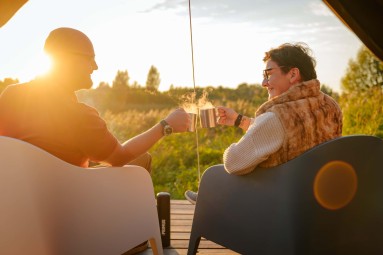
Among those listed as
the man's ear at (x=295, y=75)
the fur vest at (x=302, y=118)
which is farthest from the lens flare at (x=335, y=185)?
the man's ear at (x=295, y=75)

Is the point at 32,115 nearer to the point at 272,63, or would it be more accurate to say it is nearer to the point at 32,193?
the point at 32,193

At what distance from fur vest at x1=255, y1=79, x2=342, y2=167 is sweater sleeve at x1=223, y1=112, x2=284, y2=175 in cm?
3

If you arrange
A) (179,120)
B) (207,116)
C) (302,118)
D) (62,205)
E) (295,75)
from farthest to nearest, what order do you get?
(207,116) → (179,120) → (295,75) → (302,118) → (62,205)

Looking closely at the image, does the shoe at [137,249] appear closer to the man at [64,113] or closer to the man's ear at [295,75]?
the man at [64,113]

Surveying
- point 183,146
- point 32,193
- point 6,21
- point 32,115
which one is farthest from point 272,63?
point 183,146

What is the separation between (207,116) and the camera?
2.58m

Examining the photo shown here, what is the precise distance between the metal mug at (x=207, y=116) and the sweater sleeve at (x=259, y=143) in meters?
0.57

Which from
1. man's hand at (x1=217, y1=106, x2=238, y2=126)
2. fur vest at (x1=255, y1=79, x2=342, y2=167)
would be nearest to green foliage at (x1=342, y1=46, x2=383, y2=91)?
man's hand at (x1=217, y1=106, x2=238, y2=126)

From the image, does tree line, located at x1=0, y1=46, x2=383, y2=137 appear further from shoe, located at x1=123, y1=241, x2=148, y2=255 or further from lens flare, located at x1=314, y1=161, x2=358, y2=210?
lens flare, located at x1=314, y1=161, x2=358, y2=210

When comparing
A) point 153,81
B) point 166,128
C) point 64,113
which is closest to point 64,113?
point 64,113

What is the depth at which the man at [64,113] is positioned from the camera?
6.03 feet

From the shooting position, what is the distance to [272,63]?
2.26m

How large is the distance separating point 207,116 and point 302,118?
29.3 inches

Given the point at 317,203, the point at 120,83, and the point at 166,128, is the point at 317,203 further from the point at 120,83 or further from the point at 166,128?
the point at 120,83
